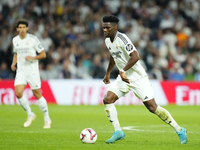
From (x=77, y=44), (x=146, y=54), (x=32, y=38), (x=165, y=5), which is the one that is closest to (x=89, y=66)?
(x=77, y=44)

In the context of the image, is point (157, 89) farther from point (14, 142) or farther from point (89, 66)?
point (14, 142)

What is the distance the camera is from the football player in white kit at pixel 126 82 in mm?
7172

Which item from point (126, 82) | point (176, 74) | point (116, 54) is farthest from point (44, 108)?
point (176, 74)

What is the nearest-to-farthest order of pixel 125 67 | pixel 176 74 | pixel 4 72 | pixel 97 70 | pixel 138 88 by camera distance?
pixel 125 67 < pixel 138 88 < pixel 4 72 < pixel 97 70 < pixel 176 74

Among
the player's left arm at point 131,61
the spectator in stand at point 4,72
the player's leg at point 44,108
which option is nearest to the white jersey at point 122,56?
the player's left arm at point 131,61

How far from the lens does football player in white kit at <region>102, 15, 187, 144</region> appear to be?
7172 mm

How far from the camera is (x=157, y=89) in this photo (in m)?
17.9

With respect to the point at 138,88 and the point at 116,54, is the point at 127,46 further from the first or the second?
the point at 138,88

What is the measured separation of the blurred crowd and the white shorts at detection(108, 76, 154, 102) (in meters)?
11.1

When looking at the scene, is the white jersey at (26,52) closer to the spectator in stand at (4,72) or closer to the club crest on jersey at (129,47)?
the club crest on jersey at (129,47)

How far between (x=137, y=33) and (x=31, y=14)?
19.0 feet

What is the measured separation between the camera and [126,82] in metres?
7.17

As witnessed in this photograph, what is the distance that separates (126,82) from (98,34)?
13472mm

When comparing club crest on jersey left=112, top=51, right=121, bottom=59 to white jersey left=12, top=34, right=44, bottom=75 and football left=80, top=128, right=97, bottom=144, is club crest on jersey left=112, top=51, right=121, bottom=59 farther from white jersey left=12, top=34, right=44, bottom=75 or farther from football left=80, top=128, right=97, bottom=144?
white jersey left=12, top=34, right=44, bottom=75
